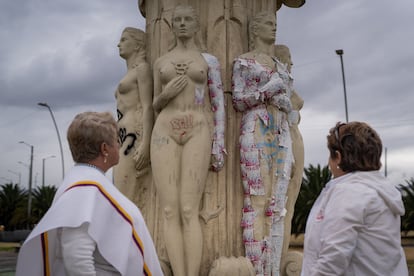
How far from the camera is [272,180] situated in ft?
21.3

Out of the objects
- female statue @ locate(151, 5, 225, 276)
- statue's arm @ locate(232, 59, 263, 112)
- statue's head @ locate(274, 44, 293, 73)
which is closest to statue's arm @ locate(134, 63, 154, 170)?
female statue @ locate(151, 5, 225, 276)

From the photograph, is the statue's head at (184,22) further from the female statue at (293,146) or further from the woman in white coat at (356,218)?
the woman in white coat at (356,218)

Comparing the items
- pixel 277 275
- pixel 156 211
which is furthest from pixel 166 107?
pixel 277 275

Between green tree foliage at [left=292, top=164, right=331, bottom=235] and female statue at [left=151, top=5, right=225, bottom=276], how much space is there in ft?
76.9

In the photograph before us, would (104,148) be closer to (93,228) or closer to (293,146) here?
(93,228)

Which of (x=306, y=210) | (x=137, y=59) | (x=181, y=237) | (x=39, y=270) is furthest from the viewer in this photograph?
(x=306, y=210)

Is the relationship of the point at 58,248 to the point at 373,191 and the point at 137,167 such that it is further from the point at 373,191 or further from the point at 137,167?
the point at 137,167

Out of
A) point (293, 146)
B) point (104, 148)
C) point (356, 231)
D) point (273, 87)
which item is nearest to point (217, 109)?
point (273, 87)

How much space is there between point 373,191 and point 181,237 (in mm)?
3511

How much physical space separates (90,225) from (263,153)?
3.93 meters

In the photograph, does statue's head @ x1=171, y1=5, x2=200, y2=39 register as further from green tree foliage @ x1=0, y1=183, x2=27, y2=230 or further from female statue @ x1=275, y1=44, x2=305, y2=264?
green tree foliage @ x1=0, y1=183, x2=27, y2=230

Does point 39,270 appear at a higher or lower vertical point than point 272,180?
lower

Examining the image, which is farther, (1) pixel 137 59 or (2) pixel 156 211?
(1) pixel 137 59

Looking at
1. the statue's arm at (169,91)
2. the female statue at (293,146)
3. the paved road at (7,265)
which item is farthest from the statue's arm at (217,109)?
the paved road at (7,265)
